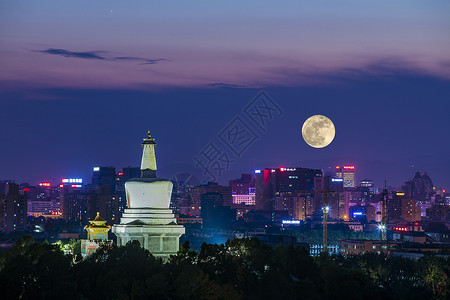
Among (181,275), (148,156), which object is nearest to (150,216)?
(148,156)

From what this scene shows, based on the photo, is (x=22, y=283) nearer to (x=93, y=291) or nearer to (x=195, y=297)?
(x=93, y=291)

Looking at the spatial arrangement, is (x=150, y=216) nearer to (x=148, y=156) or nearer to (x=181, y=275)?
(x=148, y=156)

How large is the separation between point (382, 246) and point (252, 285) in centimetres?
10965

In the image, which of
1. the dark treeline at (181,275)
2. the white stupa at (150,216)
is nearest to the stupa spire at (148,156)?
the white stupa at (150,216)

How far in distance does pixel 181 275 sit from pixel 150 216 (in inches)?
381

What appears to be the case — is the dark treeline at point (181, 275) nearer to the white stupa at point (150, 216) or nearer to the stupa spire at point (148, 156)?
the white stupa at point (150, 216)

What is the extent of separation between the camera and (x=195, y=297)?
62.5 metres

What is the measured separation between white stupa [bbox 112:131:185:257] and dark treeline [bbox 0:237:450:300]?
62.6 inches

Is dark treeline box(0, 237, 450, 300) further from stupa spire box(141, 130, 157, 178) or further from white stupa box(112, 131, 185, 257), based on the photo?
stupa spire box(141, 130, 157, 178)

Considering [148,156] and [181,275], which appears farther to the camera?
[148,156]

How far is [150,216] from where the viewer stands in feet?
237

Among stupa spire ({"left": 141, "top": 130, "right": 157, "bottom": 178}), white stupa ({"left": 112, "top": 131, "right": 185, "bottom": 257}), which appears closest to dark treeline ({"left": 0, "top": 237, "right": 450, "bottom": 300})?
white stupa ({"left": 112, "top": 131, "right": 185, "bottom": 257})

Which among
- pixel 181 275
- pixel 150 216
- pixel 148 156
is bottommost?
pixel 181 275

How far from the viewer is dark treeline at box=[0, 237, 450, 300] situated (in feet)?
204
